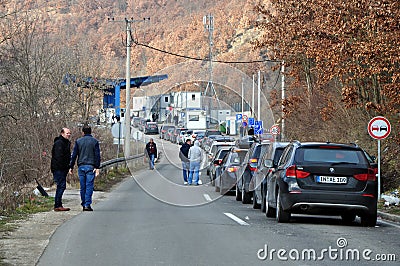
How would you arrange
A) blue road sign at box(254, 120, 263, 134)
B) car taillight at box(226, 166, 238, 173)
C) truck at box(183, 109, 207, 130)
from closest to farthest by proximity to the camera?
car taillight at box(226, 166, 238, 173)
truck at box(183, 109, 207, 130)
blue road sign at box(254, 120, 263, 134)

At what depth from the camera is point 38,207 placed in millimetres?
18203

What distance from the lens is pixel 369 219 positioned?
15133 mm

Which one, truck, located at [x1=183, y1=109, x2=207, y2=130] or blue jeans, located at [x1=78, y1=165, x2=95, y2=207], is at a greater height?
truck, located at [x1=183, y1=109, x2=207, y2=130]

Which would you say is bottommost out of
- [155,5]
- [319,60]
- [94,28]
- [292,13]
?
[319,60]

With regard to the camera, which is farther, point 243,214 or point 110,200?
Result: point 110,200

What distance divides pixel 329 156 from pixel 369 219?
5.08 feet

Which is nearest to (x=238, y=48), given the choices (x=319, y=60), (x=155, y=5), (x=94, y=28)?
(x=94, y=28)

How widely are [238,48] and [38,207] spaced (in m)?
109

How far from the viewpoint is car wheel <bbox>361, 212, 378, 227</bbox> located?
14984 millimetres

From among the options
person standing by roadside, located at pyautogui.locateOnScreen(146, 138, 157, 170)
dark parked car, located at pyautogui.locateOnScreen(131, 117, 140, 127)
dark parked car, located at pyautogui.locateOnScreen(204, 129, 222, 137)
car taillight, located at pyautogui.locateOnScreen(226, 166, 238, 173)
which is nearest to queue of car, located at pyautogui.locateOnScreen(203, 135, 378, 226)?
car taillight, located at pyautogui.locateOnScreen(226, 166, 238, 173)

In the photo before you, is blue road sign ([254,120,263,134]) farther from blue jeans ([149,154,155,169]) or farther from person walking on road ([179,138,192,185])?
person walking on road ([179,138,192,185])

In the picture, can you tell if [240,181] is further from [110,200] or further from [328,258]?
[328,258]

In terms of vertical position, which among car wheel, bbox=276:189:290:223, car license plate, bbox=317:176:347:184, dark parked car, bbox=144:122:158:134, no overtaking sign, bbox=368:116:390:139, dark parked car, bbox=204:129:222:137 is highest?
no overtaking sign, bbox=368:116:390:139

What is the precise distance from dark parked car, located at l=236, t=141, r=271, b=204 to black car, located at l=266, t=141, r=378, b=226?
578cm
